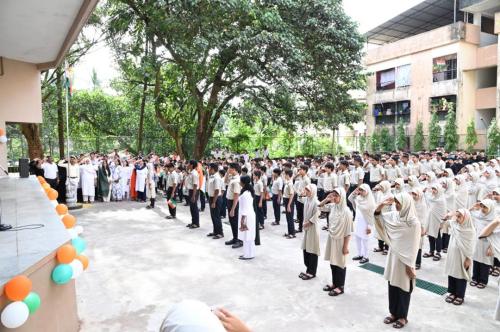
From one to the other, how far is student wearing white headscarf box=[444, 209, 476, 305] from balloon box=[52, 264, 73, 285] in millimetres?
4627

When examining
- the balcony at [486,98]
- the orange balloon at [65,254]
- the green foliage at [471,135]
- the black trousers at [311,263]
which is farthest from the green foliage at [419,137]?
the orange balloon at [65,254]

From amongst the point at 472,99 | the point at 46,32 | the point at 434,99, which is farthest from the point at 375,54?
the point at 46,32

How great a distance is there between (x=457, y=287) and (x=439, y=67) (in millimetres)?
24453

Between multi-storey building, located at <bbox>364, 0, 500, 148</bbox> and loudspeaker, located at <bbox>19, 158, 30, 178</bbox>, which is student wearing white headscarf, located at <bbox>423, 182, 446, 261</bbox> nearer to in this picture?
loudspeaker, located at <bbox>19, 158, 30, 178</bbox>

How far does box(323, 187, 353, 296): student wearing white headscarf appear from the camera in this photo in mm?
5250

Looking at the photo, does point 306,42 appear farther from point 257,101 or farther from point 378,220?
point 378,220

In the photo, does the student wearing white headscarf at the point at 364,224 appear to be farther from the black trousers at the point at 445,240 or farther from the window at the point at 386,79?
the window at the point at 386,79

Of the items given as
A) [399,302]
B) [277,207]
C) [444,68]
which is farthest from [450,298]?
[444,68]

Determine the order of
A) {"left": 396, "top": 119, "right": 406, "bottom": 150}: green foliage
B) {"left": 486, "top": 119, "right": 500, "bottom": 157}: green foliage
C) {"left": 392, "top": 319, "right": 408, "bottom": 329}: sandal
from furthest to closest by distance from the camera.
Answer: {"left": 396, "top": 119, "right": 406, "bottom": 150}: green foliage < {"left": 486, "top": 119, "right": 500, "bottom": 157}: green foliage < {"left": 392, "top": 319, "right": 408, "bottom": 329}: sandal

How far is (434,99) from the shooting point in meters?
26.4

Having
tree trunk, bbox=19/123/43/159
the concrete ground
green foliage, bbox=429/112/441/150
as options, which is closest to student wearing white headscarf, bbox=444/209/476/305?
the concrete ground

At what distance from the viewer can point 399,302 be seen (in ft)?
14.3

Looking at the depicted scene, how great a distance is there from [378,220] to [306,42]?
39.1ft

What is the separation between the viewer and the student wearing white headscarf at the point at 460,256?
4.94 m
